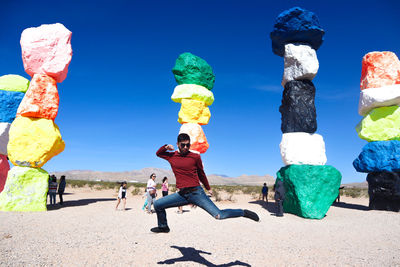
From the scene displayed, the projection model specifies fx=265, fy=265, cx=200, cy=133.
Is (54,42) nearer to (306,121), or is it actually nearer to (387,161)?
(306,121)

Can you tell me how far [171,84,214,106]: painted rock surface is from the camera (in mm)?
12242

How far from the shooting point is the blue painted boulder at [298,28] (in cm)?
1142

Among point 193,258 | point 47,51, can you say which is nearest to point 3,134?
point 47,51

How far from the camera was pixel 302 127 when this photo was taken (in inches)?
432

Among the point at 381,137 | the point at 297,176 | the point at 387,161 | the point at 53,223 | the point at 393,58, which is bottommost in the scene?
the point at 53,223

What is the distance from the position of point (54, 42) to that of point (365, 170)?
585 inches

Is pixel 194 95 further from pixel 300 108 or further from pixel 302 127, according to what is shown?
pixel 302 127

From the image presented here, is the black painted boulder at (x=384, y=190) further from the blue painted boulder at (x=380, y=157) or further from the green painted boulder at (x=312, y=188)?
the green painted boulder at (x=312, y=188)

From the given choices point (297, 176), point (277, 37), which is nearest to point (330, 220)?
point (297, 176)

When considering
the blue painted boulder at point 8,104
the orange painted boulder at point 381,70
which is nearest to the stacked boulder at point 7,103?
the blue painted boulder at point 8,104

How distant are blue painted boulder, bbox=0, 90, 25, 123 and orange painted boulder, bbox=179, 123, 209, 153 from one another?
7478 millimetres

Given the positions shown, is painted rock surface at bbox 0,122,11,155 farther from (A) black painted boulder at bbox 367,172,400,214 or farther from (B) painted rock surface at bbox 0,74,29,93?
(A) black painted boulder at bbox 367,172,400,214

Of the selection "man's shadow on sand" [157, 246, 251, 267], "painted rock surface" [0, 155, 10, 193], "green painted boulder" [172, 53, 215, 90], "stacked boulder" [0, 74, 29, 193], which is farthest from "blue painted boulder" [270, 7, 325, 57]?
"painted rock surface" [0, 155, 10, 193]

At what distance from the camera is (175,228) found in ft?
25.5
